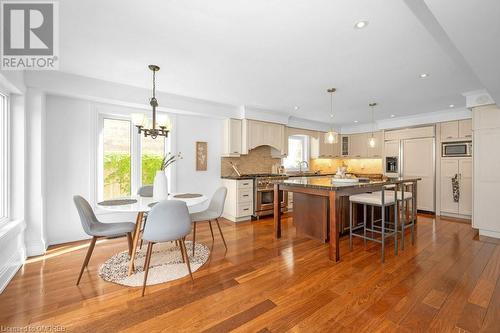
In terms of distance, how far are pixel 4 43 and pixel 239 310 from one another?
10.4ft

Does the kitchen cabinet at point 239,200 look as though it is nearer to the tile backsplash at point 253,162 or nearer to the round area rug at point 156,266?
the tile backsplash at point 253,162

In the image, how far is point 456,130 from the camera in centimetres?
484

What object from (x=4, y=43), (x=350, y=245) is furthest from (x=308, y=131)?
(x=4, y=43)

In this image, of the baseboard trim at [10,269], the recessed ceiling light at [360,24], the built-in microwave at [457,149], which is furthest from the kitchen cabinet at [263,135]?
the baseboard trim at [10,269]

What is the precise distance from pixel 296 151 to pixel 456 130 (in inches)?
140

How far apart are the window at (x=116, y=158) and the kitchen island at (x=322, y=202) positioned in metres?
2.62

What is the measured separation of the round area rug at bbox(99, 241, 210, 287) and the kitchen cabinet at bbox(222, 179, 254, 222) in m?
1.51

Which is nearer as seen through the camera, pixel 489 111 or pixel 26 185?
pixel 26 185

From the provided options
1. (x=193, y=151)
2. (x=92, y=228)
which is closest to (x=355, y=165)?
(x=193, y=151)

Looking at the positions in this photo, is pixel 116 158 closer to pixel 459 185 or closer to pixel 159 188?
pixel 159 188

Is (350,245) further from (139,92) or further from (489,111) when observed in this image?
(139,92)

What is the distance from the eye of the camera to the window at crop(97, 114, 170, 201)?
3684 mm

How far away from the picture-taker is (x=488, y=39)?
168cm

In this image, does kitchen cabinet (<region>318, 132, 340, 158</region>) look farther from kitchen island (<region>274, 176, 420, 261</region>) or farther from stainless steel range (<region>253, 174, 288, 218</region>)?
kitchen island (<region>274, 176, 420, 261</region>)
